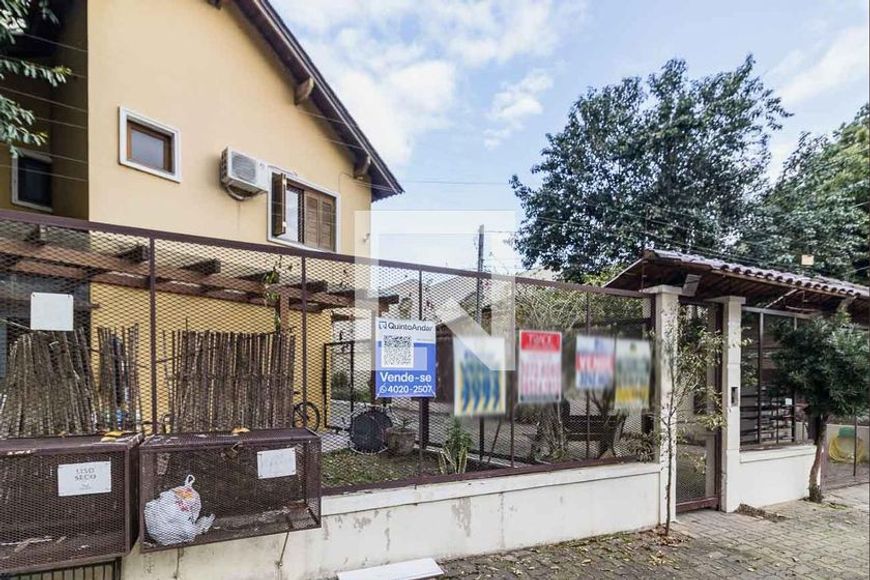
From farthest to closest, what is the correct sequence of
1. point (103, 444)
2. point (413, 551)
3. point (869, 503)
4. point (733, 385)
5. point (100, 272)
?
point (869, 503) < point (733, 385) < point (100, 272) < point (413, 551) < point (103, 444)

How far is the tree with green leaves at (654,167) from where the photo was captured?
12750 millimetres

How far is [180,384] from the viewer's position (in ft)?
11.8

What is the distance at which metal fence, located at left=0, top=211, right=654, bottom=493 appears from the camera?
329 cm

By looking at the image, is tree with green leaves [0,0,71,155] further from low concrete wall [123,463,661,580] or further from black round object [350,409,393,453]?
black round object [350,409,393,453]

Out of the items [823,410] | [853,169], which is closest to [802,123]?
[853,169]

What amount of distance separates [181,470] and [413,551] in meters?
2.10

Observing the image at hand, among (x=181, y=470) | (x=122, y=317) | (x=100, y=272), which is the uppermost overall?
(x=100, y=272)

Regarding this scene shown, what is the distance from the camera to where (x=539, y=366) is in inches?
200

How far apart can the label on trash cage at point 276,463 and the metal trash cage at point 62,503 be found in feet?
2.49

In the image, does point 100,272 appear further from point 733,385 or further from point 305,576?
point 733,385

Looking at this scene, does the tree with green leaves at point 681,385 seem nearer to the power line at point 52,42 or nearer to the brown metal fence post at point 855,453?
the brown metal fence post at point 855,453

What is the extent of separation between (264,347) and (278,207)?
5187 millimetres

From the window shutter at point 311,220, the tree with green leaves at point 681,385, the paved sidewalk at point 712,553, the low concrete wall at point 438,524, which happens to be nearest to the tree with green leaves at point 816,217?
the paved sidewalk at point 712,553

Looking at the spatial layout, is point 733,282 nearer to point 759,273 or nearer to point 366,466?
point 759,273
